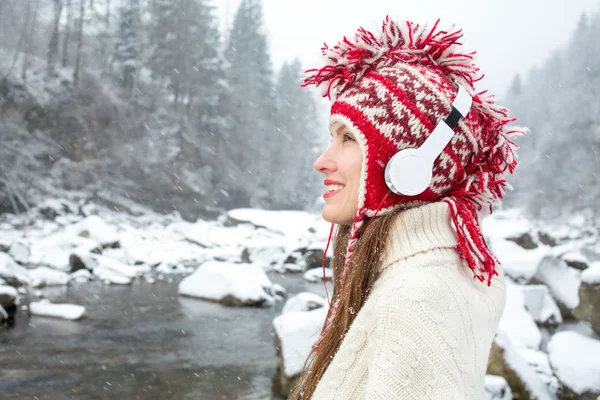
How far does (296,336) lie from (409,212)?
560 cm

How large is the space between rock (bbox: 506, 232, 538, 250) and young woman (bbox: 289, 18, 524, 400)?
14774 millimetres

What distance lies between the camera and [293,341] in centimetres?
657

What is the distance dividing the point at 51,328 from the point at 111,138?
21.0 meters

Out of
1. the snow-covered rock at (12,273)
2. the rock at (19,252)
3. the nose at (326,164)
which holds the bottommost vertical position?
the rock at (19,252)

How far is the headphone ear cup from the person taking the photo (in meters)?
1.35

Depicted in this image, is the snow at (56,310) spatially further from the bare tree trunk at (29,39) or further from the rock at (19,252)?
the bare tree trunk at (29,39)

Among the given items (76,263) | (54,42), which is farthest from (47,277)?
(54,42)

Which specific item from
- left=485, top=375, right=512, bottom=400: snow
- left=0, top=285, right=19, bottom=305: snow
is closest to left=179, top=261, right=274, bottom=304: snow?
left=0, top=285, right=19, bottom=305: snow

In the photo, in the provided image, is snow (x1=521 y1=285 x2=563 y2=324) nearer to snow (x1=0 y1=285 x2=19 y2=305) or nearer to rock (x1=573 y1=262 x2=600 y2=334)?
rock (x1=573 y1=262 x2=600 y2=334)

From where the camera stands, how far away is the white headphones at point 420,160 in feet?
4.43

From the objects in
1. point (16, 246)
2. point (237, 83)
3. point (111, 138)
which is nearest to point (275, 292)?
point (16, 246)

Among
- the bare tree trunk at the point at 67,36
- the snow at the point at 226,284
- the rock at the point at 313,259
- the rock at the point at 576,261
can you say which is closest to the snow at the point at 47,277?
the snow at the point at 226,284

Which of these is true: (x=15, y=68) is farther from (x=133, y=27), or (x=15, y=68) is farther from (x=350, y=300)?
(x=350, y=300)

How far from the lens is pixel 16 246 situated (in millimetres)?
13469
